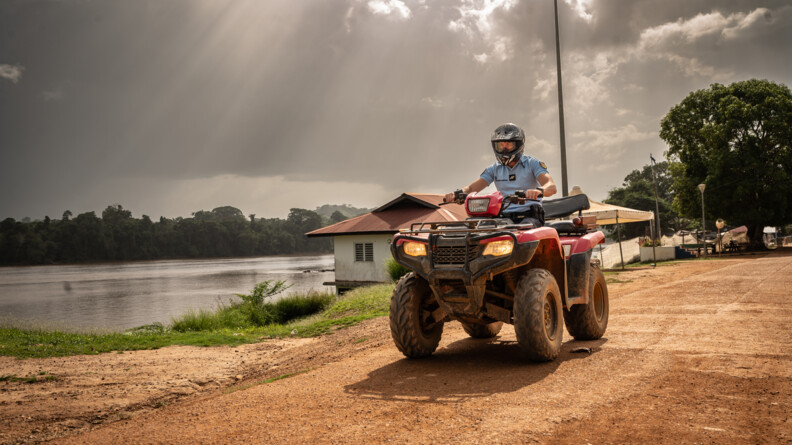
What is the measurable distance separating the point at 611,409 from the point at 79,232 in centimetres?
12045

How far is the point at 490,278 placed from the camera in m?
6.05

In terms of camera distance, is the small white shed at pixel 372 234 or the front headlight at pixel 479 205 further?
the small white shed at pixel 372 234

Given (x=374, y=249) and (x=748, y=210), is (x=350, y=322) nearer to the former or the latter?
(x=374, y=249)

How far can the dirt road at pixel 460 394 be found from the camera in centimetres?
411

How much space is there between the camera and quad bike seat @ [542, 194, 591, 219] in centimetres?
746

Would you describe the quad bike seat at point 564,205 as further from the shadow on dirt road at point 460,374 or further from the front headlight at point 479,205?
the shadow on dirt road at point 460,374

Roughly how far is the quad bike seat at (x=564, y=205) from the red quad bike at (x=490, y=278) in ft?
0.06

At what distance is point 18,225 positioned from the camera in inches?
4109

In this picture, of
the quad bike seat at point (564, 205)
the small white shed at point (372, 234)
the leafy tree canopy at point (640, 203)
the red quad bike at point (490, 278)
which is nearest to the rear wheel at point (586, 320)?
the red quad bike at point (490, 278)

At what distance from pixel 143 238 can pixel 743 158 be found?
108982 mm

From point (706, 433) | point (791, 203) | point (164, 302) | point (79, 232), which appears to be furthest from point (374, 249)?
point (79, 232)

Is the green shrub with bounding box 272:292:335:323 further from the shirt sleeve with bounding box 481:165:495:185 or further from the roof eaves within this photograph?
the shirt sleeve with bounding box 481:165:495:185

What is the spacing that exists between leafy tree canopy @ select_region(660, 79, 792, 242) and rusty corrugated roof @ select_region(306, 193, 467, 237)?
17244 mm

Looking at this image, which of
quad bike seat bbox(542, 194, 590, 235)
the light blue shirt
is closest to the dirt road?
quad bike seat bbox(542, 194, 590, 235)
